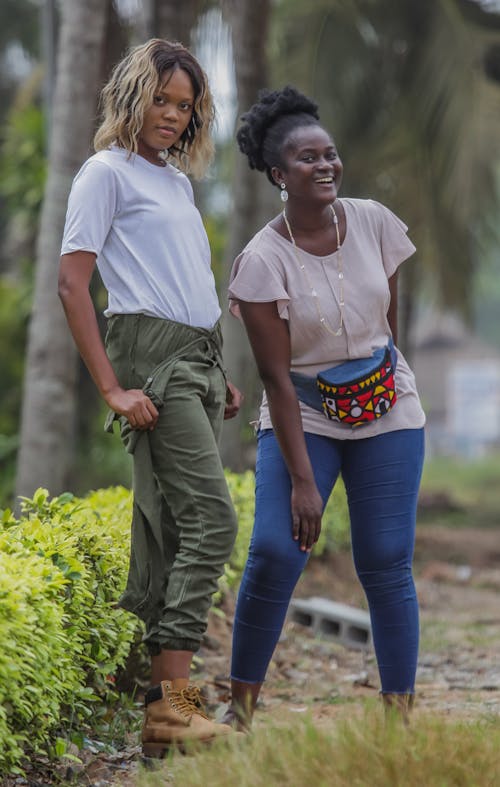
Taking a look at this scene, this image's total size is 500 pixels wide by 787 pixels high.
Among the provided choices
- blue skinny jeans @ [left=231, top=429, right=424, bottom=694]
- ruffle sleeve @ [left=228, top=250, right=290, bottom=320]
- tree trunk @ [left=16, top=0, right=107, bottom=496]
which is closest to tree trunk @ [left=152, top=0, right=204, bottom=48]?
tree trunk @ [left=16, top=0, right=107, bottom=496]

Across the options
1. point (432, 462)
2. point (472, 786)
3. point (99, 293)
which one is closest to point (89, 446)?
point (99, 293)

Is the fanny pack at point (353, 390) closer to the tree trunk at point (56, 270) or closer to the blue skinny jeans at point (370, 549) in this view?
the blue skinny jeans at point (370, 549)

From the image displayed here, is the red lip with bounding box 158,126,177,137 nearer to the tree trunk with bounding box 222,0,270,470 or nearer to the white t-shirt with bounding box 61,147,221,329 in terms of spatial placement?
the white t-shirt with bounding box 61,147,221,329

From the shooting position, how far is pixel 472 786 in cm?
318

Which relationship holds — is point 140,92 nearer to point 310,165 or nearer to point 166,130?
point 166,130

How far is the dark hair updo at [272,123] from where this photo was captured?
406 centimetres

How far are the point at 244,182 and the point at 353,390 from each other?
6042 mm

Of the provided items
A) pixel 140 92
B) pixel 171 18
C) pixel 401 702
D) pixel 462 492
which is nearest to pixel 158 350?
pixel 140 92

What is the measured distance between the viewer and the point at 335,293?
13.2ft

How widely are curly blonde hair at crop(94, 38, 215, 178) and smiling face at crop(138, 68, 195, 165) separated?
22 mm

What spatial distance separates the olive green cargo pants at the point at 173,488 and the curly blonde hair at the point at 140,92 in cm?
59

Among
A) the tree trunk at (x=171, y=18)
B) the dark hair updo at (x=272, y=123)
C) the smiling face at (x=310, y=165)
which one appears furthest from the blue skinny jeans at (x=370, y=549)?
the tree trunk at (x=171, y=18)

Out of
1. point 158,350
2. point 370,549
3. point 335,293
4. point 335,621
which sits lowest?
point 335,621

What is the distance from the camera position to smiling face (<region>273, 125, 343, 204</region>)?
3.96 meters
